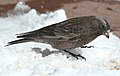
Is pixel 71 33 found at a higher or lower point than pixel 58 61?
higher

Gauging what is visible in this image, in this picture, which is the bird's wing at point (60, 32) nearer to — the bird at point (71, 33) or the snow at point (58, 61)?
the bird at point (71, 33)

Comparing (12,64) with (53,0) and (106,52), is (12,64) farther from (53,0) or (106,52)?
(53,0)

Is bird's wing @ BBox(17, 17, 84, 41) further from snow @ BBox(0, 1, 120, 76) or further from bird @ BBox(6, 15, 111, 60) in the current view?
snow @ BBox(0, 1, 120, 76)

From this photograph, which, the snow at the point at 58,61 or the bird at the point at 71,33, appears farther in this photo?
the bird at the point at 71,33

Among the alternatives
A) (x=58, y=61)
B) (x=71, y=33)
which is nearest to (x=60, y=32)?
(x=71, y=33)

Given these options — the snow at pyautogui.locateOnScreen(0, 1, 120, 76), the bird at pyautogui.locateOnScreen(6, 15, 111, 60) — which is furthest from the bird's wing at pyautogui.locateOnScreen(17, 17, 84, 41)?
the snow at pyautogui.locateOnScreen(0, 1, 120, 76)

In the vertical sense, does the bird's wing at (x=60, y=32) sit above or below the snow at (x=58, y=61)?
above

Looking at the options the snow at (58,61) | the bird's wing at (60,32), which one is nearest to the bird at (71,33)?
the bird's wing at (60,32)

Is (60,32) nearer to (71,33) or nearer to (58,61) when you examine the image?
(71,33)
